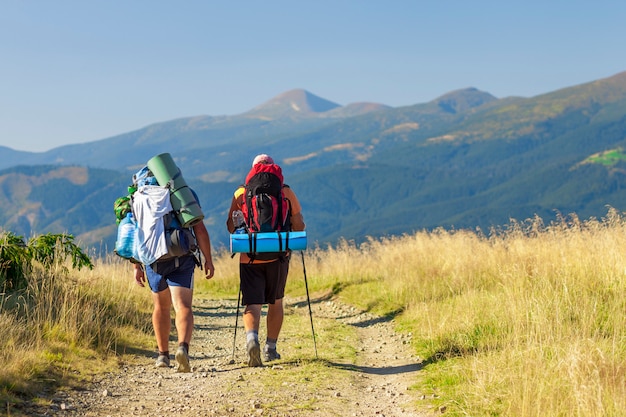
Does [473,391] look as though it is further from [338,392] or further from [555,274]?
[555,274]

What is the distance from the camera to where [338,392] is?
5902 mm

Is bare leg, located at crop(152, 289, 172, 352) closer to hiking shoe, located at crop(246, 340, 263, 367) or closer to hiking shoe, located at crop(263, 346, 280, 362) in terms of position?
hiking shoe, located at crop(246, 340, 263, 367)

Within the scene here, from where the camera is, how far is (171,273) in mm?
6598

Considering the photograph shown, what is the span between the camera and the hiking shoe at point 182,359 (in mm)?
6582

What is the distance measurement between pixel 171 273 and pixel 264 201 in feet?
3.49

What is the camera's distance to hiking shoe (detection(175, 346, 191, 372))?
6.58 meters

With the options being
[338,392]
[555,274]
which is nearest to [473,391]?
[338,392]

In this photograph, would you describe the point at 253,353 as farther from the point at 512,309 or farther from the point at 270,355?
the point at 512,309

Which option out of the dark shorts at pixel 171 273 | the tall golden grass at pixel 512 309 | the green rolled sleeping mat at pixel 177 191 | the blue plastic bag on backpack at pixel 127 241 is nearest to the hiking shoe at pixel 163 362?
the dark shorts at pixel 171 273

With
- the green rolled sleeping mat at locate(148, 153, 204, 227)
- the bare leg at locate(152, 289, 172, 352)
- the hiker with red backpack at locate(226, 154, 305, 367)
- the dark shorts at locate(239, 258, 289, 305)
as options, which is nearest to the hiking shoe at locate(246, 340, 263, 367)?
the hiker with red backpack at locate(226, 154, 305, 367)

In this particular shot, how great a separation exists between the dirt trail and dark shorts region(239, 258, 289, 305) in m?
0.66

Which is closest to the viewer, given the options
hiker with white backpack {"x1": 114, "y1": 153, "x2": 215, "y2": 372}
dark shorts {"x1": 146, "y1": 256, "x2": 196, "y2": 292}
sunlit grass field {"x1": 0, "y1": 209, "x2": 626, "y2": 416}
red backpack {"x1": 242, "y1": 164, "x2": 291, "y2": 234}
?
sunlit grass field {"x1": 0, "y1": 209, "x2": 626, "y2": 416}

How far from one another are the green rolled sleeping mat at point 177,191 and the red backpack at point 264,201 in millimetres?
534

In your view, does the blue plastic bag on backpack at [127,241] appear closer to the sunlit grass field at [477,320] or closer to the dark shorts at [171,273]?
the dark shorts at [171,273]
